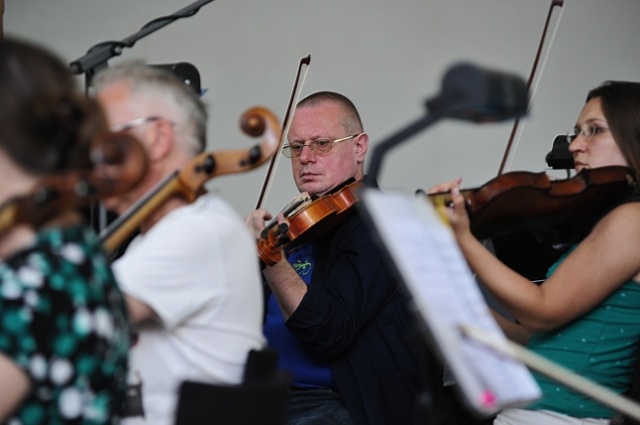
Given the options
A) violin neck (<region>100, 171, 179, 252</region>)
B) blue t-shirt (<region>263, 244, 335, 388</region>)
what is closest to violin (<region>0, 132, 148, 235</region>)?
violin neck (<region>100, 171, 179, 252</region>)

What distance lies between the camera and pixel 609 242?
67.6 inches

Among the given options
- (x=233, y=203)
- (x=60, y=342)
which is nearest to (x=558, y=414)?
(x=60, y=342)

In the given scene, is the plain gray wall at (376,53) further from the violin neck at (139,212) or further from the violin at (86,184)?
the violin at (86,184)

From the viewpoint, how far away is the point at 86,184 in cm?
99

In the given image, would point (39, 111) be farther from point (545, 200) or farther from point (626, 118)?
point (626, 118)

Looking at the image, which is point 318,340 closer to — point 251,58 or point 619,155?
point 619,155

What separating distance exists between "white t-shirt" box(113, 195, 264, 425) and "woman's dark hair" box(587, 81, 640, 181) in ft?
2.88

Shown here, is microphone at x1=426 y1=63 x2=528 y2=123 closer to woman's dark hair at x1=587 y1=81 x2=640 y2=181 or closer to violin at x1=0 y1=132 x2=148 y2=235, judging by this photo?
violin at x1=0 y1=132 x2=148 y2=235

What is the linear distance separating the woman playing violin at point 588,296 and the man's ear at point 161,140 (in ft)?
1.76

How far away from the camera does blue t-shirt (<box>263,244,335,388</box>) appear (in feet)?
7.15

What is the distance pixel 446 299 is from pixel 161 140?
63cm

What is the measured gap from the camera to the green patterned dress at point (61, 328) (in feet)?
3.05

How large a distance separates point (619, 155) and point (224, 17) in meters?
2.20

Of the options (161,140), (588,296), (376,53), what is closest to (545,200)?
(588,296)
